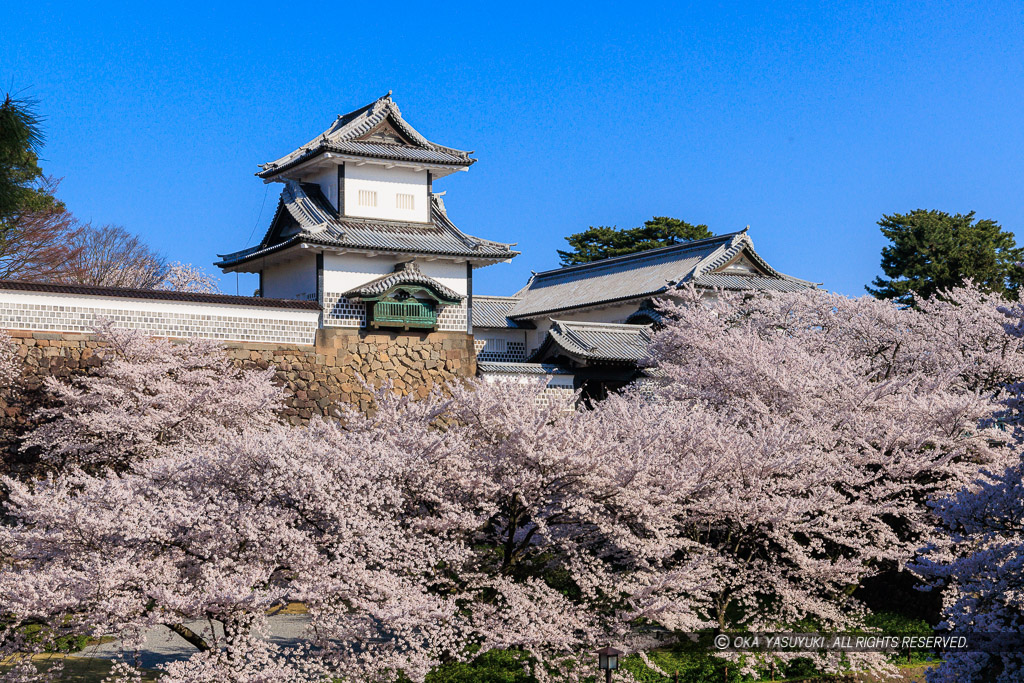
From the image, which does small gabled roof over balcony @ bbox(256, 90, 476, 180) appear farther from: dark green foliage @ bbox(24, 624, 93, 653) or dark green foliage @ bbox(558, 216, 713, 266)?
dark green foliage @ bbox(558, 216, 713, 266)

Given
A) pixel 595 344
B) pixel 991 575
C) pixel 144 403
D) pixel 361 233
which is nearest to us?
pixel 991 575

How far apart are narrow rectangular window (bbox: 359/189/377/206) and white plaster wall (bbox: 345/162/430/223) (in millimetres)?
76

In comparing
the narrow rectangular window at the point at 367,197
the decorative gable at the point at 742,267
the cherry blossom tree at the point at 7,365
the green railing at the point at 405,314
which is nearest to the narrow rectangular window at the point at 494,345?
the decorative gable at the point at 742,267

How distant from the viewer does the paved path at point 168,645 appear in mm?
14820

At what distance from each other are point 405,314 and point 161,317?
5.44m

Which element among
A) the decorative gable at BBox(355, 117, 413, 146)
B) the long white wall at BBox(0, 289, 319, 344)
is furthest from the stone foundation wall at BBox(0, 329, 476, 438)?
the decorative gable at BBox(355, 117, 413, 146)

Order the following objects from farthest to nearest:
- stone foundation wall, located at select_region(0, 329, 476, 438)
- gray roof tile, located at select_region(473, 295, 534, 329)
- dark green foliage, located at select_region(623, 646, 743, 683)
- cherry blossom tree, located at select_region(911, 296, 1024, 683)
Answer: gray roof tile, located at select_region(473, 295, 534, 329), stone foundation wall, located at select_region(0, 329, 476, 438), dark green foliage, located at select_region(623, 646, 743, 683), cherry blossom tree, located at select_region(911, 296, 1024, 683)

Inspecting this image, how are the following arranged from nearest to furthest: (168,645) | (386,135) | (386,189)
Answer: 1. (168,645)
2. (386,189)
3. (386,135)

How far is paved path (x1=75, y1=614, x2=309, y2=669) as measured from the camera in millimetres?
Result: 14820

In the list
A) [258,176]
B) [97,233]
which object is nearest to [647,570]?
[258,176]

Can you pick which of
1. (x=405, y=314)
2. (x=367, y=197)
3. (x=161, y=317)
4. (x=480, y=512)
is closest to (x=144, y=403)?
(x=161, y=317)

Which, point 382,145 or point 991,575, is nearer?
point 991,575

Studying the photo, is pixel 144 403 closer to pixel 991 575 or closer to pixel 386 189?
pixel 386 189

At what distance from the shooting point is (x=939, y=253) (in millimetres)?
38625
